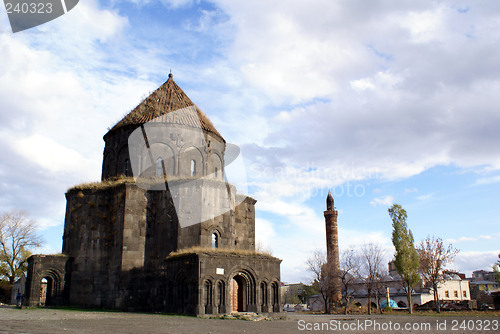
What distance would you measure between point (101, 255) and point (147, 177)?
16.5ft

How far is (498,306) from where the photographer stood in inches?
1158

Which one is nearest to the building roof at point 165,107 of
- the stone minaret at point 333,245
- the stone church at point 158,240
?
the stone church at point 158,240

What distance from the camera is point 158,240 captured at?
20906 mm

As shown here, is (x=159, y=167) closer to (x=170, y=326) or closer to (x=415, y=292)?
(x=170, y=326)

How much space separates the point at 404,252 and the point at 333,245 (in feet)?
48.7

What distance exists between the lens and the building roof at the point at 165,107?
24531 millimetres

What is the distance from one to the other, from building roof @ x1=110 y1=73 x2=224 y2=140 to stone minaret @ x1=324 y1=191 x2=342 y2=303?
20548 mm

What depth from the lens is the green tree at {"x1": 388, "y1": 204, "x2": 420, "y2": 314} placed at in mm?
27828

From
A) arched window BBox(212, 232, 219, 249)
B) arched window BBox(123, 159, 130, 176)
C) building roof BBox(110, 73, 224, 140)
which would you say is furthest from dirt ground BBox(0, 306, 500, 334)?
building roof BBox(110, 73, 224, 140)

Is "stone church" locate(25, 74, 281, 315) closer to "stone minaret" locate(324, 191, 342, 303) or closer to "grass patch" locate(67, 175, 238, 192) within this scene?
"grass patch" locate(67, 175, 238, 192)

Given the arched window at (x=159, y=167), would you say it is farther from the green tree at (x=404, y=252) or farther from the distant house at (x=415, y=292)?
the distant house at (x=415, y=292)

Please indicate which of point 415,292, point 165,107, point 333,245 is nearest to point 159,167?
point 165,107

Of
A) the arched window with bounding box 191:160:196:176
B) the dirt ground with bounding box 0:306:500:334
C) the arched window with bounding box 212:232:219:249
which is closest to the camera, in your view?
the dirt ground with bounding box 0:306:500:334

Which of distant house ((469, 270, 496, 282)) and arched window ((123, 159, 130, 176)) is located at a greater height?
arched window ((123, 159, 130, 176))
